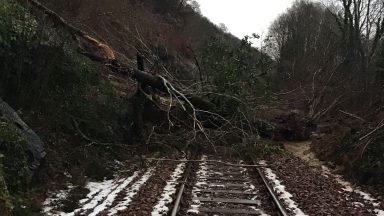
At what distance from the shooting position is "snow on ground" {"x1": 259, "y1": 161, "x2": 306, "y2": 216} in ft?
29.5

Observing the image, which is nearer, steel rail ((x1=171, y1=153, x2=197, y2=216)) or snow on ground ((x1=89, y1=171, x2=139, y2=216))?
steel rail ((x1=171, y1=153, x2=197, y2=216))

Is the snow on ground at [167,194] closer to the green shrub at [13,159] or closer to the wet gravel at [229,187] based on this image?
the wet gravel at [229,187]

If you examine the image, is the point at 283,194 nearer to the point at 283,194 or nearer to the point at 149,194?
the point at 283,194

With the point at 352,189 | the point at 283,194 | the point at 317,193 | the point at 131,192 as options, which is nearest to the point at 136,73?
the point at 131,192

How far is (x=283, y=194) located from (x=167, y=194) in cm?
262

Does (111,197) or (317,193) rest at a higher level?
(317,193)

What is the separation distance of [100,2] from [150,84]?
9953 millimetres

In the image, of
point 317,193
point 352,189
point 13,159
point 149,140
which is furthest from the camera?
point 149,140

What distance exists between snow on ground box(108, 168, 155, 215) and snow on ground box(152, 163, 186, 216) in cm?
61

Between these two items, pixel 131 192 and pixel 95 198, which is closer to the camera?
pixel 95 198

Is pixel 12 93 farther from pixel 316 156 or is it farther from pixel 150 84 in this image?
pixel 316 156

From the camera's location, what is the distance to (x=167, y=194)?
396 inches

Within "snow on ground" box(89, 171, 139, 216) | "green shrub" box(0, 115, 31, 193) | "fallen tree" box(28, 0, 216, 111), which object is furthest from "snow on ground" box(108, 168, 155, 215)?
"fallen tree" box(28, 0, 216, 111)

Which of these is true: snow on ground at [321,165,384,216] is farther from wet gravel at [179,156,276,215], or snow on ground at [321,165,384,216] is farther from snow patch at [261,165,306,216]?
wet gravel at [179,156,276,215]
